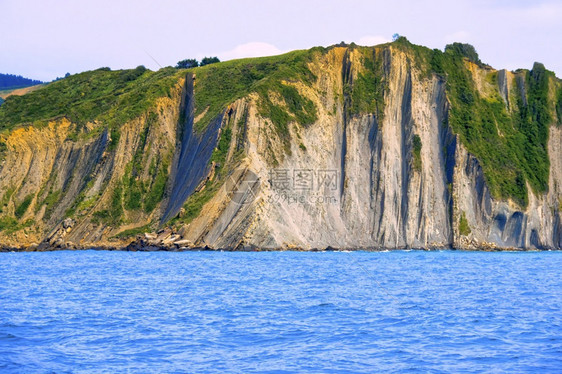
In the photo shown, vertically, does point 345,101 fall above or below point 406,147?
above

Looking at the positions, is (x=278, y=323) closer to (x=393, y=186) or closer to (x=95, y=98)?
(x=393, y=186)

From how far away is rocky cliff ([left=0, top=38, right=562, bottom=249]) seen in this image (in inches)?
3095

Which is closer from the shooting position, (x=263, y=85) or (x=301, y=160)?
(x=301, y=160)

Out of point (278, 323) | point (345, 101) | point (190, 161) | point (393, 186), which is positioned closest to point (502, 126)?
point (393, 186)

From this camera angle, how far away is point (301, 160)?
273 feet

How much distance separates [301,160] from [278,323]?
59.5 m

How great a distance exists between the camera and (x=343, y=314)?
85.6 ft

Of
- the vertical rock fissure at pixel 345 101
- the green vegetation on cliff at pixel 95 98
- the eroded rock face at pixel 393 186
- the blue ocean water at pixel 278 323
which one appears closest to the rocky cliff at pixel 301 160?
the eroded rock face at pixel 393 186

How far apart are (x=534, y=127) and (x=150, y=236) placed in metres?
53.1

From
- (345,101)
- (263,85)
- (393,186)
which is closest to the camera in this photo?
(393,186)

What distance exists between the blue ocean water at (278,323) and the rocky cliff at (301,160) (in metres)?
35.3

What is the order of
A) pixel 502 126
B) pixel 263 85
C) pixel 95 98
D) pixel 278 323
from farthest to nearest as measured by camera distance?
1. pixel 95 98
2. pixel 502 126
3. pixel 263 85
4. pixel 278 323

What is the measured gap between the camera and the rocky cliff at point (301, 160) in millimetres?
78625

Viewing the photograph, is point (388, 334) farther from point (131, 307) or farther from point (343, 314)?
point (131, 307)
